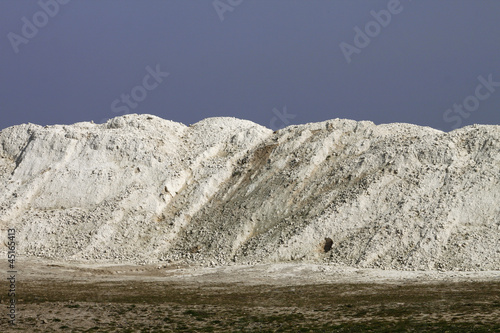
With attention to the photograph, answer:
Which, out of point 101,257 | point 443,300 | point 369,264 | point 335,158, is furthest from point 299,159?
point 443,300

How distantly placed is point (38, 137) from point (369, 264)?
41645 mm

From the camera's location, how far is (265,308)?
981 inches

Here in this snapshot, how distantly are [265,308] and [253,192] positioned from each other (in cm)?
2496

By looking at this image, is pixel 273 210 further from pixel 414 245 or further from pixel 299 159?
pixel 414 245

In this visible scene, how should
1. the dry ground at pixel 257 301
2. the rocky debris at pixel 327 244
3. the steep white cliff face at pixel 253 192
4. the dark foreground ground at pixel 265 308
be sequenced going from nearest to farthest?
1. the dark foreground ground at pixel 265 308
2. the dry ground at pixel 257 301
3. the steep white cliff face at pixel 253 192
4. the rocky debris at pixel 327 244

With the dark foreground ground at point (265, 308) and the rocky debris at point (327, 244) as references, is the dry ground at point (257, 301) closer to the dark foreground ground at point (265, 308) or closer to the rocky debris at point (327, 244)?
the dark foreground ground at point (265, 308)

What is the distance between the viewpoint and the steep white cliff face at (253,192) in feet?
130

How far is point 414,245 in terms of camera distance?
3803 centimetres

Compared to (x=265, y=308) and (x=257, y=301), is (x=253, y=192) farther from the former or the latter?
(x=265, y=308)

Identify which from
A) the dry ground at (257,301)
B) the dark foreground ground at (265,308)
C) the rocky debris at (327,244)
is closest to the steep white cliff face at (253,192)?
the rocky debris at (327,244)

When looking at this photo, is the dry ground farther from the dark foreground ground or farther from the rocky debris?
the rocky debris

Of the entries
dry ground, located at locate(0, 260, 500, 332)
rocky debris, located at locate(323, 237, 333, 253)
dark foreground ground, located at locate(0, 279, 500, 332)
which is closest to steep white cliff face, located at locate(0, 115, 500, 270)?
rocky debris, located at locate(323, 237, 333, 253)

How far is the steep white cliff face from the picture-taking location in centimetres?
3950

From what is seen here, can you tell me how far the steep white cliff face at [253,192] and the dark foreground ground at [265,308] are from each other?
8.51 meters
